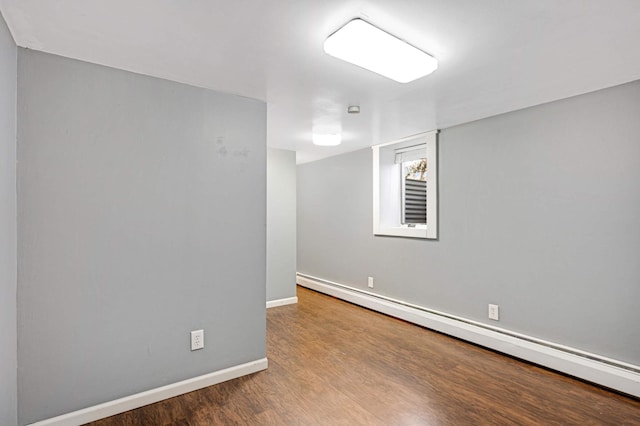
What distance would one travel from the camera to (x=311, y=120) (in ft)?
10.1

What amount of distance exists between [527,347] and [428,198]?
1.59 m

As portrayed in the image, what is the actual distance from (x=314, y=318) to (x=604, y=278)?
8.61 feet

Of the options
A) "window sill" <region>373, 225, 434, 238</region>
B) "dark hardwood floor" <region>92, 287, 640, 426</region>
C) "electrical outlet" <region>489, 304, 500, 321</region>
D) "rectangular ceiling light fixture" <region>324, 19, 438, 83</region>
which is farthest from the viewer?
"window sill" <region>373, 225, 434, 238</region>

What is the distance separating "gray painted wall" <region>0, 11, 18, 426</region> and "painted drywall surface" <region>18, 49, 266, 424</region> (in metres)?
0.08

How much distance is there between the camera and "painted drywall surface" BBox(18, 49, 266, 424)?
1.76 metres

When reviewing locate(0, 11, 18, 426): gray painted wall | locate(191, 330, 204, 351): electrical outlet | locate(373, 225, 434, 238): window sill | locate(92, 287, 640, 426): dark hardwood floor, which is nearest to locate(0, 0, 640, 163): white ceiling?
locate(0, 11, 18, 426): gray painted wall

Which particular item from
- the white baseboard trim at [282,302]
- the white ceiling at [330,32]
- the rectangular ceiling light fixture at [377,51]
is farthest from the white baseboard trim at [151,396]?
the rectangular ceiling light fixture at [377,51]

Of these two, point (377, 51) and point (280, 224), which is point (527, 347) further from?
point (280, 224)

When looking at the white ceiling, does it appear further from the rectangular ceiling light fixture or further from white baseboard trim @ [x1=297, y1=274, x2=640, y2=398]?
white baseboard trim @ [x1=297, y1=274, x2=640, y2=398]

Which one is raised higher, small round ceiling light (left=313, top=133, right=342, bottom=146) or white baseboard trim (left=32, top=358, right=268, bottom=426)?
small round ceiling light (left=313, top=133, right=342, bottom=146)

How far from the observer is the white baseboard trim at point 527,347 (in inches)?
87.6

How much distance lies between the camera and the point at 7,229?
A: 154 cm

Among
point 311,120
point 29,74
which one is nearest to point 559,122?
point 311,120

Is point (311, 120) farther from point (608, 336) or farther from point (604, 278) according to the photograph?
point (608, 336)
